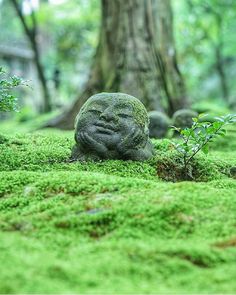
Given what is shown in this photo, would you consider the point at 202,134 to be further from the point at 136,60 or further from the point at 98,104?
the point at 136,60

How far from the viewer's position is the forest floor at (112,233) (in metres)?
2.27

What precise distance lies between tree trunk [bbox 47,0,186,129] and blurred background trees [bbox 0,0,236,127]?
0.07 ft

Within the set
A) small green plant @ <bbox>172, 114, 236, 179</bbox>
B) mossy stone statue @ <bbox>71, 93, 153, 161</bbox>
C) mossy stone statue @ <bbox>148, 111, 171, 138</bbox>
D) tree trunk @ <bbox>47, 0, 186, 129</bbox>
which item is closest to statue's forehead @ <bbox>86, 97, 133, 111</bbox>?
mossy stone statue @ <bbox>71, 93, 153, 161</bbox>

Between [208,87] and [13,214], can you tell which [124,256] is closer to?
[13,214]

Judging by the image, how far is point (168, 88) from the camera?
362 inches

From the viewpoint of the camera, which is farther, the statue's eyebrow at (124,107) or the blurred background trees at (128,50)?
the blurred background trees at (128,50)

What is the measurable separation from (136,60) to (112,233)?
6296 mm

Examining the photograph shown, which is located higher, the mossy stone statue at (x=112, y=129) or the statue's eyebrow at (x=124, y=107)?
the statue's eyebrow at (x=124, y=107)

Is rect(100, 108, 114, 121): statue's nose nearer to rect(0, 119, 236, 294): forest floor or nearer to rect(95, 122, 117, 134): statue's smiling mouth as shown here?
rect(95, 122, 117, 134): statue's smiling mouth

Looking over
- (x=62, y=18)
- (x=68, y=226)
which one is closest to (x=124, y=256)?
(x=68, y=226)

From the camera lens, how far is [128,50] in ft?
28.7

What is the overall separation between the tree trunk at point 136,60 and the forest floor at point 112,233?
461cm

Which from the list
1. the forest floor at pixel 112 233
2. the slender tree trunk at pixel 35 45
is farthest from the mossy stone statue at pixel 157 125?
the slender tree trunk at pixel 35 45

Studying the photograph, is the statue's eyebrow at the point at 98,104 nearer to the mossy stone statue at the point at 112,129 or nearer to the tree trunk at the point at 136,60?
the mossy stone statue at the point at 112,129
